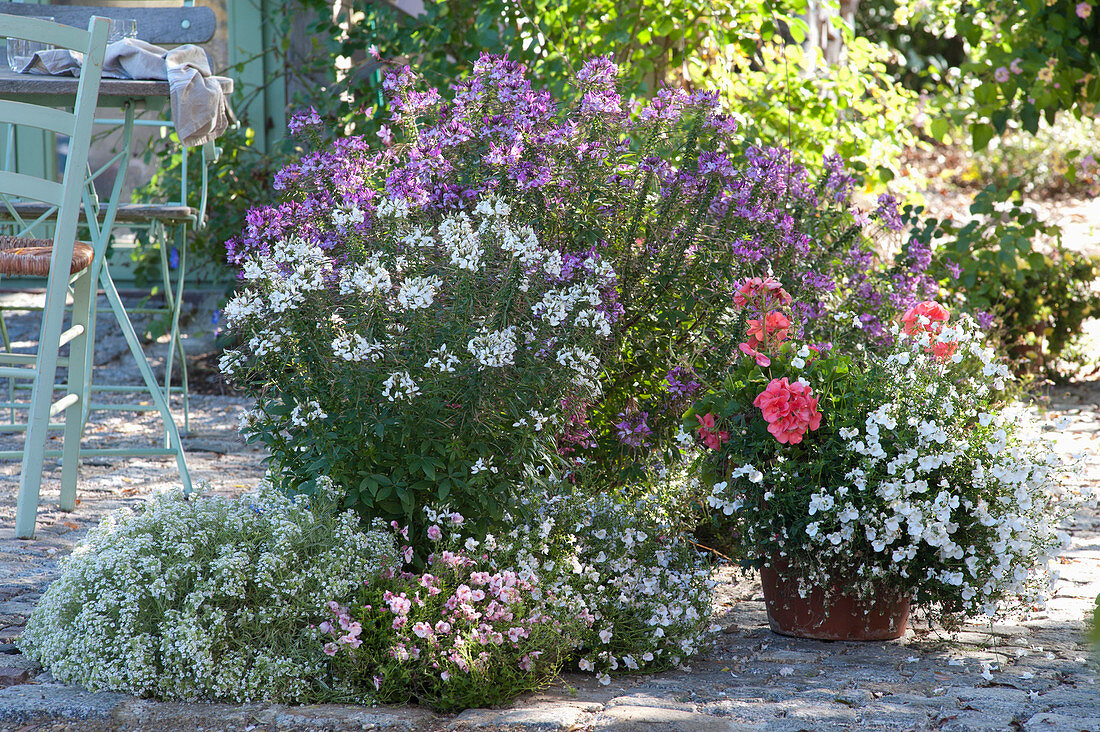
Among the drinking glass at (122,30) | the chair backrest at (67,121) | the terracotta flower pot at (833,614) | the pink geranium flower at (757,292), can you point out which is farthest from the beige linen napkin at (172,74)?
the terracotta flower pot at (833,614)

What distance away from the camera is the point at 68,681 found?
2.05 m

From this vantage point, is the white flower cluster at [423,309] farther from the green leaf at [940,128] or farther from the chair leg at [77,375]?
the green leaf at [940,128]

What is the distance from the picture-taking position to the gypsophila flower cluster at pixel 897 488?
2299 mm

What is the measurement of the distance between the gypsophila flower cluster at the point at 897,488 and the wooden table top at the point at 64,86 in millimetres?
1831

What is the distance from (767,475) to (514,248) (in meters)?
0.80

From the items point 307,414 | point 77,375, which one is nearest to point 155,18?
point 77,375

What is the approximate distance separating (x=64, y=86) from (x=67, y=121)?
18 cm

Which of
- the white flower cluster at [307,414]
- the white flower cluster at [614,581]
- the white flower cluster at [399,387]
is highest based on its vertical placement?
the white flower cluster at [399,387]

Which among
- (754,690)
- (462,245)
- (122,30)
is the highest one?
(122,30)

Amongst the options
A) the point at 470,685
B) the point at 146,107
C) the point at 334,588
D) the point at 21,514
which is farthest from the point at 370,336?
the point at 146,107

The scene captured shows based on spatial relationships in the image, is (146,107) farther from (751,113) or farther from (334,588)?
(751,113)

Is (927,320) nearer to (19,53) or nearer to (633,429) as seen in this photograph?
(633,429)

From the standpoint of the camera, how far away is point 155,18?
12.9 ft

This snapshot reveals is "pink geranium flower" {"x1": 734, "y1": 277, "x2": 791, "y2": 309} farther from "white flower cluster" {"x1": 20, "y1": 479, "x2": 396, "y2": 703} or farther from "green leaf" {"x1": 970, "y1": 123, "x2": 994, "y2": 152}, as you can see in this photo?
"green leaf" {"x1": 970, "y1": 123, "x2": 994, "y2": 152}
